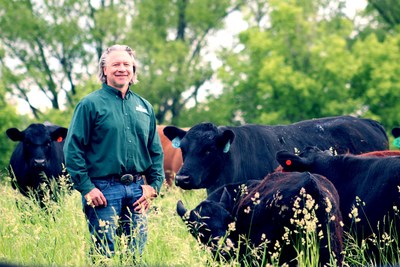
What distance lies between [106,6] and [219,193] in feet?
123

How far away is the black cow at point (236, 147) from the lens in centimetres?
1053

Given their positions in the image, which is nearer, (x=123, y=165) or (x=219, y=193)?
(x=123, y=165)

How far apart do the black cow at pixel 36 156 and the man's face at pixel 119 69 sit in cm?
556

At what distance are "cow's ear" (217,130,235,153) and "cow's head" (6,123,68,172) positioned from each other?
8.44 feet

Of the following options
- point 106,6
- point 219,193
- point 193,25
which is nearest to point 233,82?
point 193,25

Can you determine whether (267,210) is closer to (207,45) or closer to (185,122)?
(185,122)

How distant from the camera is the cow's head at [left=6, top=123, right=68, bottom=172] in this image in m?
11.7

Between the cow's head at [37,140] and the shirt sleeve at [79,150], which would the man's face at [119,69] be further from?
the cow's head at [37,140]

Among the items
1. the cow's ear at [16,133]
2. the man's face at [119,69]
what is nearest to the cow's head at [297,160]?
the man's face at [119,69]

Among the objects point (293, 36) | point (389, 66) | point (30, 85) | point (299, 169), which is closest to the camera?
point (299, 169)

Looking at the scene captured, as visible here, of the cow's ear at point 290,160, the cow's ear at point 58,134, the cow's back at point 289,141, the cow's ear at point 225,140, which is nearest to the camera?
the cow's ear at point 290,160

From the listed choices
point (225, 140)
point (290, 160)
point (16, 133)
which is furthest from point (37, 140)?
point (290, 160)

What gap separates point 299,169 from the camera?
7.76 metres

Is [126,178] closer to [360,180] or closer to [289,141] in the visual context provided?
[360,180]
